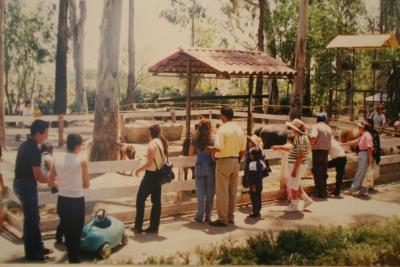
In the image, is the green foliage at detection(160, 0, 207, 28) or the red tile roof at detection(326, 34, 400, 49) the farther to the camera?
the red tile roof at detection(326, 34, 400, 49)

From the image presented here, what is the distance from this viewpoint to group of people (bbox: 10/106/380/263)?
199 inches

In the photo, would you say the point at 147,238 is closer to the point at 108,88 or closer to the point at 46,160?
the point at 46,160

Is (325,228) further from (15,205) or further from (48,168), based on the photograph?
(15,205)

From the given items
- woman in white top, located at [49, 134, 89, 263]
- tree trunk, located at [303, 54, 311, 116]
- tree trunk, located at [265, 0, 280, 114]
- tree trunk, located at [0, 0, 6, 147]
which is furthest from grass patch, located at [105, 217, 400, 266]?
tree trunk, located at [303, 54, 311, 116]

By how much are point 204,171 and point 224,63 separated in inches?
59.6

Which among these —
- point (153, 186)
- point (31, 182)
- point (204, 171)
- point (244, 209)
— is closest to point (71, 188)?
point (31, 182)

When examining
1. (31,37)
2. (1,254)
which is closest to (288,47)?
(31,37)

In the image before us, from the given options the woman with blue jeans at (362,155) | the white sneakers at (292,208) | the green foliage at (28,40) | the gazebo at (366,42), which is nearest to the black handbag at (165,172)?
the white sneakers at (292,208)

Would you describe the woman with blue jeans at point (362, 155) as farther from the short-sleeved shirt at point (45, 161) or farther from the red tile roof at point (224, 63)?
the short-sleeved shirt at point (45, 161)

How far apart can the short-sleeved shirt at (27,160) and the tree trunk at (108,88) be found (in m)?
2.28

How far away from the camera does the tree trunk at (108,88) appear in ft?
23.4

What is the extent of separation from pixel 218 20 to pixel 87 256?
12.4 feet

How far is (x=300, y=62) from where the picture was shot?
10.7m

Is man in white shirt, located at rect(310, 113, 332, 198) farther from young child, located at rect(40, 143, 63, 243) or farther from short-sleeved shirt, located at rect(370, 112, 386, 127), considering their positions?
young child, located at rect(40, 143, 63, 243)
